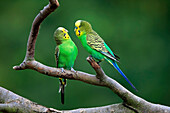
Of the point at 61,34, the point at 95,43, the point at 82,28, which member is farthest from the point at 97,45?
the point at 61,34

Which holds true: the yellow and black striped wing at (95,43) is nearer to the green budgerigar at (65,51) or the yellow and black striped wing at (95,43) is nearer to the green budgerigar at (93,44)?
the green budgerigar at (93,44)

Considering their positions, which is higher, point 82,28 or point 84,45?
point 82,28

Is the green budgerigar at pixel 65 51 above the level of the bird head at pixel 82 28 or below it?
below

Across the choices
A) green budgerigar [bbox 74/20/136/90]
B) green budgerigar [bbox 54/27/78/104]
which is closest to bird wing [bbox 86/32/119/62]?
green budgerigar [bbox 74/20/136/90]

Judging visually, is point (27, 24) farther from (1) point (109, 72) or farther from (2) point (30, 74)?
(1) point (109, 72)

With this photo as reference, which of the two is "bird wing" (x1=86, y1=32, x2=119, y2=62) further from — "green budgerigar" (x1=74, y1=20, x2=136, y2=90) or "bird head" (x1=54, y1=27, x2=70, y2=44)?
"bird head" (x1=54, y1=27, x2=70, y2=44)

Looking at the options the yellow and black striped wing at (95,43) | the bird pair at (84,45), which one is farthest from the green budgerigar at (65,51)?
the yellow and black striped wing at (95,43)

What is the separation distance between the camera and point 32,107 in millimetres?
2160

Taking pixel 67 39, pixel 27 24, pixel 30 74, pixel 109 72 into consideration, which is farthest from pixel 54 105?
pixel 67 39

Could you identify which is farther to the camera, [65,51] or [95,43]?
[65,51]

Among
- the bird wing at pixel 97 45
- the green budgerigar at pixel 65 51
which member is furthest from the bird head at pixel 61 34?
the bird wing at pixel 97 45

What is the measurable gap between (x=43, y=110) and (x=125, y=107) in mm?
545

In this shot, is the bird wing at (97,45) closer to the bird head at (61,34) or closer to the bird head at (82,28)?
the bird head at (82,28)

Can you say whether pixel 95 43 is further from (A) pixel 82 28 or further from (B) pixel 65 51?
(B) pixel 65 51
